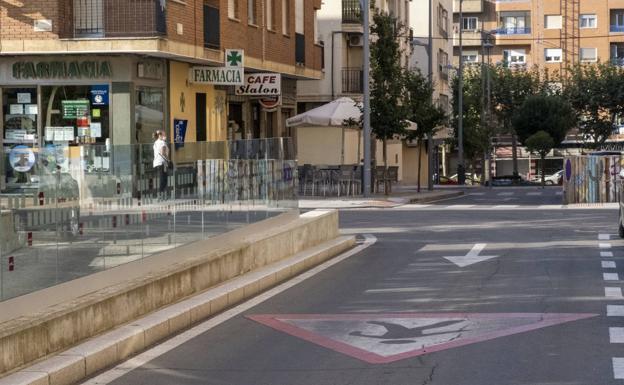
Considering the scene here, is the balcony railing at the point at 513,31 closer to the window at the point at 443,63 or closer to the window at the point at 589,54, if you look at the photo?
the window at the point at 589,54

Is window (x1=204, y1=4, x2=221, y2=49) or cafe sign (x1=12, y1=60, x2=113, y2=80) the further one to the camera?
window (x1=204, y1=4, x2=221, y2=49)

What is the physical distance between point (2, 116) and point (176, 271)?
18.1 meters

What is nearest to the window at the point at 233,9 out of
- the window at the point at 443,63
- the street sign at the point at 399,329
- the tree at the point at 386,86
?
the tree at the point at 386,86

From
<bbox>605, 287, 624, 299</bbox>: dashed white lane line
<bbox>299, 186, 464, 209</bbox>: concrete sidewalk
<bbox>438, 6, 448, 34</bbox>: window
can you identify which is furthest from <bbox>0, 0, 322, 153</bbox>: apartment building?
<bbox>438, 6, 448, 34</bbox>: window

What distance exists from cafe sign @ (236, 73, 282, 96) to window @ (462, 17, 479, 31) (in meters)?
64.7

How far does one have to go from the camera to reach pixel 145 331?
1029cm

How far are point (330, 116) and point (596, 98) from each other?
1744 inches

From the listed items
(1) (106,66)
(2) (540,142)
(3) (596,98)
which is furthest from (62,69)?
(3) (596,98)

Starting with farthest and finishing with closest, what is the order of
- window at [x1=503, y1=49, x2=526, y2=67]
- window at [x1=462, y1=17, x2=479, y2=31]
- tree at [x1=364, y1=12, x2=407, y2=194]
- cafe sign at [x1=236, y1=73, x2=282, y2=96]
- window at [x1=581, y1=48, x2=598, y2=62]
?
window at [x1=462, y1=17, x2=479, y2=31] → window at [x1=503, y1=49, x2=526, y2=67] → window at [x1=581, y1=48, x2=598, y2=62] → tree at [x1=364, y1=12, x2=407, y2=194] → cafe sign at [x1=236, y1=73, x2=282, y2=96]

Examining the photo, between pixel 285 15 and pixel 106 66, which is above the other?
pixel 285 15

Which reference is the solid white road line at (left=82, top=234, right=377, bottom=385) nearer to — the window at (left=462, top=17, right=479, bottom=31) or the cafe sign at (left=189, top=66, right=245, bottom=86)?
the cafe sign at (left=189, top=66, right=245, bottom=86)

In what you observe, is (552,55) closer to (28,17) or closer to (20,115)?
(20,115)

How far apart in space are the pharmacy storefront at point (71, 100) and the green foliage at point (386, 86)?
43.3 feet

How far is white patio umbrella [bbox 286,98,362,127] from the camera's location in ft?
130
